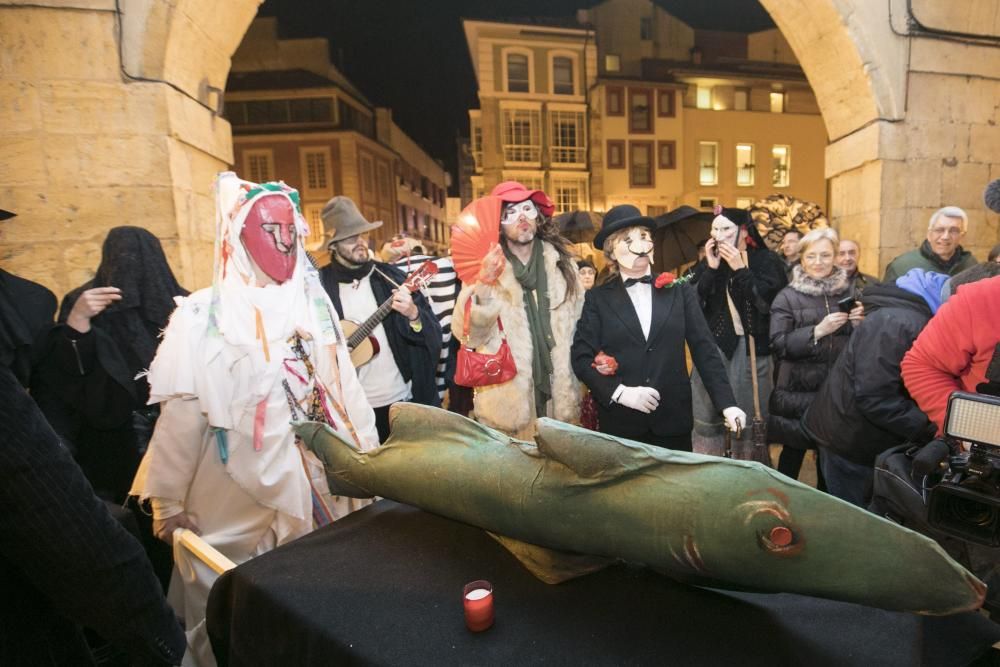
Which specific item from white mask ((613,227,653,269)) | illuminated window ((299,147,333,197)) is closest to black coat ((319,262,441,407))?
white mask ((613,227,653,269))

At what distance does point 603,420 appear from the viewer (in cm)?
267

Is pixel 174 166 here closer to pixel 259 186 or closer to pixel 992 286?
pixel 259 186

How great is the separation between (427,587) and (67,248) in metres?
3.55

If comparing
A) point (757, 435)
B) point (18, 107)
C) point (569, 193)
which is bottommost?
point (757, 435)

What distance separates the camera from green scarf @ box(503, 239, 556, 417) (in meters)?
2.71

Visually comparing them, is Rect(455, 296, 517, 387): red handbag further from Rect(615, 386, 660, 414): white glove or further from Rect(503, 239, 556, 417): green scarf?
Rect(615, 386, 660, 414): white glove

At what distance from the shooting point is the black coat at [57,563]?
36.3 inches

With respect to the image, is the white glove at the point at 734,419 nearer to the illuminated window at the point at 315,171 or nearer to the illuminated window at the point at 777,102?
the illuminated window at the point at 315,171

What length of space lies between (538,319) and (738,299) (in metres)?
1.86

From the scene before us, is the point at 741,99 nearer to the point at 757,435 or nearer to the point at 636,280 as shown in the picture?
Result: the point at 757,435

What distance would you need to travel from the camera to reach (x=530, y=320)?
8.93 ft

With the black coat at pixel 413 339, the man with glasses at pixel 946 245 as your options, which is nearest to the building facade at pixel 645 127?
the man with glasses at pixel 946 245

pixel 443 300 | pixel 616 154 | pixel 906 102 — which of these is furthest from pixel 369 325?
pixel 616 154

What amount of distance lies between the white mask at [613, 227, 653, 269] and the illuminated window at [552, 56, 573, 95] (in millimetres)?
22464
